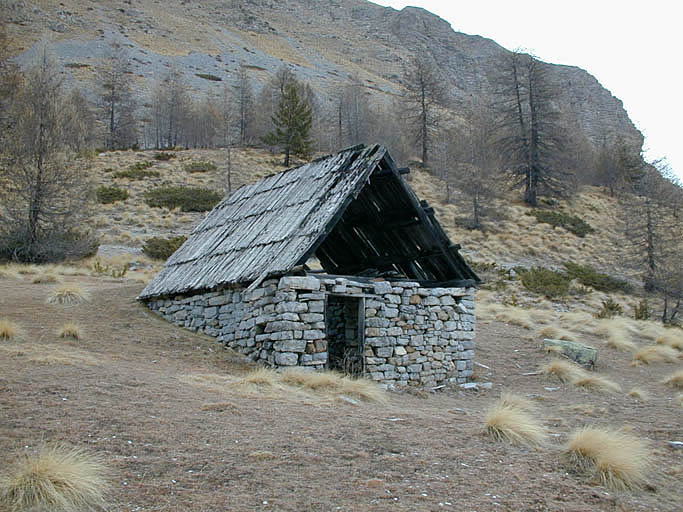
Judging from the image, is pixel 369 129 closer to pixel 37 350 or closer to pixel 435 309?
pixel 435 309

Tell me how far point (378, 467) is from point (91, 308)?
10.1 m

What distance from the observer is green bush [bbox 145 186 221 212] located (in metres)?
32.3

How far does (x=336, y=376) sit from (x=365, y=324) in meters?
1.66

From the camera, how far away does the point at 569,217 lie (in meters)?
39.0

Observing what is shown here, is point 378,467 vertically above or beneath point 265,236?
beneath

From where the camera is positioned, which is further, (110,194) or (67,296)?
(110,194)

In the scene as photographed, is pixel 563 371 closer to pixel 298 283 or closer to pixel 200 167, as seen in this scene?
pixel 298 283

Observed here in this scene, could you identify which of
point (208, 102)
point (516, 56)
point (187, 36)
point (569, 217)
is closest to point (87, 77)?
point (208, 102)

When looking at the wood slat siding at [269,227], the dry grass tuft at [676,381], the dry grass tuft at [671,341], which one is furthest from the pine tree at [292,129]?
the dry grass tuft at [676,381]

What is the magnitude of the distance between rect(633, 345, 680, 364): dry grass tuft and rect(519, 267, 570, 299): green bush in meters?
9.39

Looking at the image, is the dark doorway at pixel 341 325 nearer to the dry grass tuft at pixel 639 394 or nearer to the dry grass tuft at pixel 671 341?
the dry grass tuft at pixel 639 394

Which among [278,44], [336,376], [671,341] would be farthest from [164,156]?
[278,44]

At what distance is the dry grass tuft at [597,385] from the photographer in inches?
466

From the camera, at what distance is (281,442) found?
595 cm
